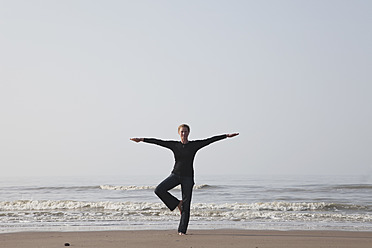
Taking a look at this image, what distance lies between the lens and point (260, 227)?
9078 millimetres

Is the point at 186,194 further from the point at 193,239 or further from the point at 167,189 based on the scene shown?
the point at 193,239

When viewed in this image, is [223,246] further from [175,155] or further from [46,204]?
[46,204]

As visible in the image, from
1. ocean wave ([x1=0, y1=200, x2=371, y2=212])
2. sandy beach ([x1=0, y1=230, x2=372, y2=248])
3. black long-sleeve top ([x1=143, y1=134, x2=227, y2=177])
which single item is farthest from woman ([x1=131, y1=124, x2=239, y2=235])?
ocean wave ([x1=0, y1=200, x2=371, y2=212])

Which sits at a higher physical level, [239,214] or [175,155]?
[175,155]

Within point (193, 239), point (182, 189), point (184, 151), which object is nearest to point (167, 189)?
point (182, 189)

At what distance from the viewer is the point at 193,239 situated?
22.5 ft

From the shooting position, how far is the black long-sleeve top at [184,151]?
711cm

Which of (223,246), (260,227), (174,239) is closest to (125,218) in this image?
(260,227)

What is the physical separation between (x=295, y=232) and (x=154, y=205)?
6.75 m

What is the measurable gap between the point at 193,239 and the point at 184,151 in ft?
4.45

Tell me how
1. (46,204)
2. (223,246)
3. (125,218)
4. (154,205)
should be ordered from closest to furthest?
(223,246)
(125,218)
(154,205)
(46,204)

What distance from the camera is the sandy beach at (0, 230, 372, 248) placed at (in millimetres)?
6480

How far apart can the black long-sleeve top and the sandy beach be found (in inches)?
41.5

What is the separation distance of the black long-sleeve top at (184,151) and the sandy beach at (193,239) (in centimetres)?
105
